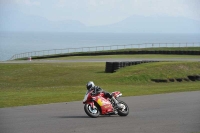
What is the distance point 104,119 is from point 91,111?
52cm

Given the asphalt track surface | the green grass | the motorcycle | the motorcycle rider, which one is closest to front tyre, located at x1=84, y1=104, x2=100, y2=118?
the motorcycle

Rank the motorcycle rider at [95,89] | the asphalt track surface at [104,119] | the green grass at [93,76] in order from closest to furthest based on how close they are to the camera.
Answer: the asphalt track surface at [104,119]
the motorcycle rider at [95,89]
the green grass at [93,76]

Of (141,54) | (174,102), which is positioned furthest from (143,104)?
(141,54)

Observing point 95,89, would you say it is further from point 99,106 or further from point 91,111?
point 91,111

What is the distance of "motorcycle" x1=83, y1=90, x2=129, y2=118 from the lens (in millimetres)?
13594

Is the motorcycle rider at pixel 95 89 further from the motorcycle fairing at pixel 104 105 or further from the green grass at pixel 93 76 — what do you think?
the green grass at pixel 93 76

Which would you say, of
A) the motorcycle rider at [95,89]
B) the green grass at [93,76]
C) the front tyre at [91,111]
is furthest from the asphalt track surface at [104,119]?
the green grass at [93,76]

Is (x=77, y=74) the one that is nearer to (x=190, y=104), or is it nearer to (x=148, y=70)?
(x=148, y=70)

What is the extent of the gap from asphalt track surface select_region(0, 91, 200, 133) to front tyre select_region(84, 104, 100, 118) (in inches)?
7.1

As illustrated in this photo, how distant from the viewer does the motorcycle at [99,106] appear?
1359 cm

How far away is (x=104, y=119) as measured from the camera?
1341 cm

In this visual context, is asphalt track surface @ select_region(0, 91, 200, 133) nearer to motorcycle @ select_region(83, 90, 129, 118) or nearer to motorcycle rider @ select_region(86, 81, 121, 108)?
motorcycle @ select_region(83, 90, 129, 118)

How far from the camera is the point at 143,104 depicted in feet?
57.6

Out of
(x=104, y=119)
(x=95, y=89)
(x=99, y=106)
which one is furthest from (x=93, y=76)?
(x=104, y=119)
